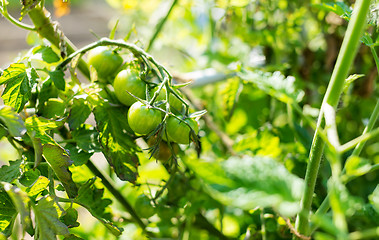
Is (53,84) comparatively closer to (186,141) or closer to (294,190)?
(186,141)

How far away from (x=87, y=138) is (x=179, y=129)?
13cm

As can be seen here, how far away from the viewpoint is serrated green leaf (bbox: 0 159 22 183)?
17.3 inches

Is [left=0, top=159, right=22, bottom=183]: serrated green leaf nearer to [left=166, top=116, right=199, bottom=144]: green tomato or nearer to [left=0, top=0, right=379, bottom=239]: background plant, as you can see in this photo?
[left=0, top=0, right=379, bottom=239]: background plant

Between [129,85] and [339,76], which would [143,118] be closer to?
[129,85]

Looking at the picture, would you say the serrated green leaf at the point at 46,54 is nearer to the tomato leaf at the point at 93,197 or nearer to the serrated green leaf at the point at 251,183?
the tomato leaf at the point at 93,197

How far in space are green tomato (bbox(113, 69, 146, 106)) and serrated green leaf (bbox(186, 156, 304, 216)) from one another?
20 cm

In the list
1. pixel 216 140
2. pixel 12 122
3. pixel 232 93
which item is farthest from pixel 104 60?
pixel 216 140

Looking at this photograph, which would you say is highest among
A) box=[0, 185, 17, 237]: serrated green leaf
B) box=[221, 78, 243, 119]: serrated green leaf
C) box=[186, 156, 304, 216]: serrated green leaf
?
box=[186, 156, 304, 216]: serrated green leaf

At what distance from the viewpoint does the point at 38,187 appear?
17.0 inches

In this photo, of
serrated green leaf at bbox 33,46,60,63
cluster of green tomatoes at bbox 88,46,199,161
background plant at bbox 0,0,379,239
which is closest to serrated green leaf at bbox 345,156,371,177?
background plant at bbox 0,0,379,239

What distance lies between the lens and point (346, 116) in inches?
37.7

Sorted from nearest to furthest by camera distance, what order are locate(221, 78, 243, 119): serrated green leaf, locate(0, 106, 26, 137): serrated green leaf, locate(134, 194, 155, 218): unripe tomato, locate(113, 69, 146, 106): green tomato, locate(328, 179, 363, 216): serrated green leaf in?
locate(328, 179, 363, 216): serrated green leaf < locate(0, 106, 26, 137): serrated green leaf < locate(113, 69, 146, 106): green tomato < locate(134, 194, 155, 218): unripe tomato < locate(221, 78, 243, 119): serrated green leaf

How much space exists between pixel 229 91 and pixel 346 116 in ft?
1.27

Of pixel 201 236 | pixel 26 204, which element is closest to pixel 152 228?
pixel 201 236
